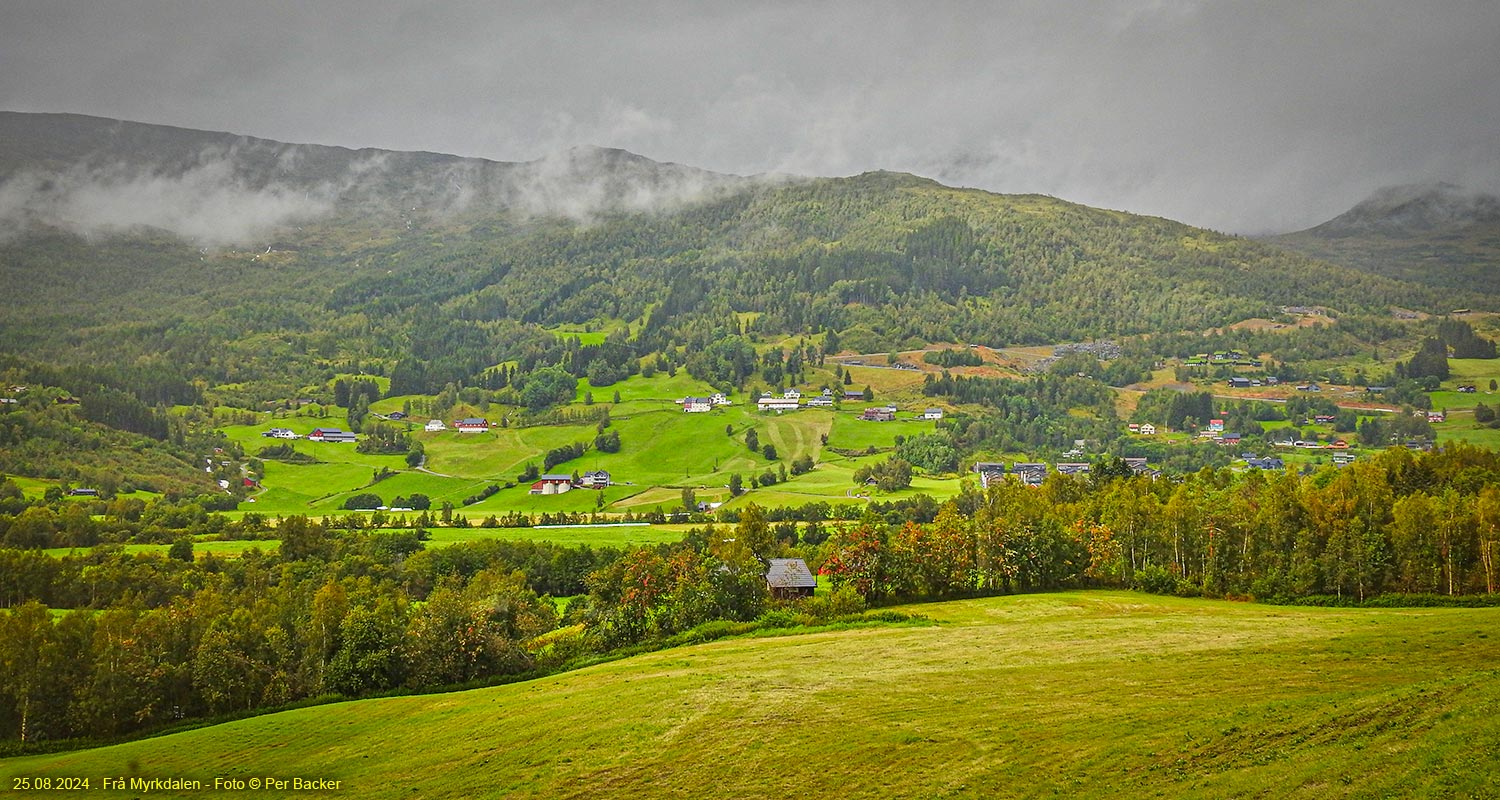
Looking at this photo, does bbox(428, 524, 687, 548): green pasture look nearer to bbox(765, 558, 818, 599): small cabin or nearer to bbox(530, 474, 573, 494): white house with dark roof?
bbox(765, 558, 818, 599): small cabin

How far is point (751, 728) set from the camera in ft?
122

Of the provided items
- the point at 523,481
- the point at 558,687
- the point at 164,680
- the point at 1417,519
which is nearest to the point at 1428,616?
the point at 1417,519

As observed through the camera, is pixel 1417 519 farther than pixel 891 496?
No

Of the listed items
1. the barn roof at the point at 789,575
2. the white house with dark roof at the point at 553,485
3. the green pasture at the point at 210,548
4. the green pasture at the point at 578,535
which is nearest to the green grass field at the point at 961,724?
the barn roof at the point at 789,575

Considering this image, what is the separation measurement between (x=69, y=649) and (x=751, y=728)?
2312 inches

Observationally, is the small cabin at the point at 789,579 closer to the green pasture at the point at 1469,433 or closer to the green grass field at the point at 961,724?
the green grass field at the point at 961,724

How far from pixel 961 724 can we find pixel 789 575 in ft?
205

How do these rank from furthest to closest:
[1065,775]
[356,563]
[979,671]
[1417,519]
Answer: [356,563] → [1417,519] → [979,671] → [1065,775]

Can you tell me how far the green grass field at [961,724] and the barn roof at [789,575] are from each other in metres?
33.5

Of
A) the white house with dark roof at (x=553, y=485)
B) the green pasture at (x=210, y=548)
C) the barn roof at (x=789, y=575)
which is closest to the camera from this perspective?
the barn roof at (x=789, y=575)

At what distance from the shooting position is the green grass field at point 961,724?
25.6 metres

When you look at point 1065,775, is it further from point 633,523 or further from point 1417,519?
point 633,523

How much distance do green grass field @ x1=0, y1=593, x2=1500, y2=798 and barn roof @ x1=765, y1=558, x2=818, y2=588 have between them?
33.5 meters

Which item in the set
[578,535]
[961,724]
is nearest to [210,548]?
[578,535]
